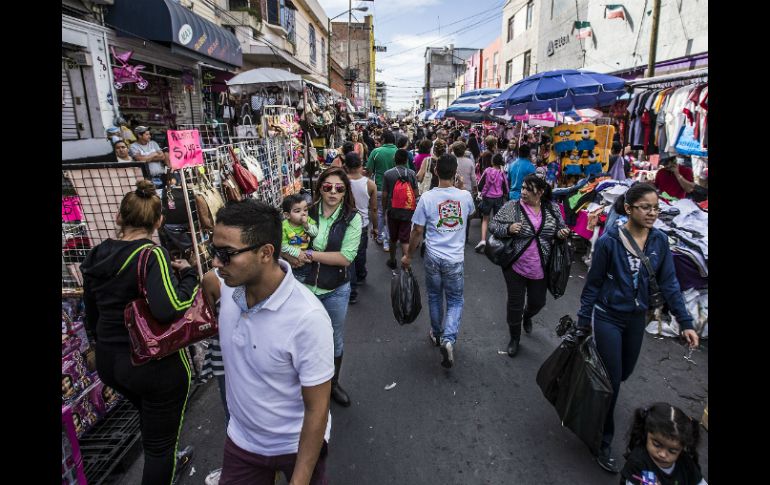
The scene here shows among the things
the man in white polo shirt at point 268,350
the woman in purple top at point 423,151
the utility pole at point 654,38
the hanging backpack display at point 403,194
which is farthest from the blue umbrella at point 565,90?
the man in white polo shirt at point 268,350

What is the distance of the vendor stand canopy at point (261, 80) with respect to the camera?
30.7 ft

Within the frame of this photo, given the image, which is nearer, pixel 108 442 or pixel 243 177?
pixel 108 442

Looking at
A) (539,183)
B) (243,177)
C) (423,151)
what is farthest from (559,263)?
(423,151)

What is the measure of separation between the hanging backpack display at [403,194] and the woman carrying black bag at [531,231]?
2.36 metres

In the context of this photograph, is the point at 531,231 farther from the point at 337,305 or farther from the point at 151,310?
the point at 151,310

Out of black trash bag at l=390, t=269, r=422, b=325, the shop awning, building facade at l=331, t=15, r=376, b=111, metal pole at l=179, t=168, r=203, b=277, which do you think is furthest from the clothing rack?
building facade at l=331, t=15, r=376, b=111

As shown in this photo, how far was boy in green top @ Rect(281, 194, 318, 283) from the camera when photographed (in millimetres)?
3385

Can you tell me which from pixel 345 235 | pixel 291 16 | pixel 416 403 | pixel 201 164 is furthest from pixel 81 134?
pixel 291 16

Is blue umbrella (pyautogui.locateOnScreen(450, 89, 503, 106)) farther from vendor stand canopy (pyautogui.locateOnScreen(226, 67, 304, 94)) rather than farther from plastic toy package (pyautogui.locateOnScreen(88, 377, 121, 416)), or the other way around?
plastic toy package (pyautogui.locateOnScreen(88, 377, 121, 416))

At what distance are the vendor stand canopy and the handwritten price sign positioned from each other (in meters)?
5.40

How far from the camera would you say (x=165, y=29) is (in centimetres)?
783

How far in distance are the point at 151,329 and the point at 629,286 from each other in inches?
119

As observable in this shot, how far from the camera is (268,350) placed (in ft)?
5.58
